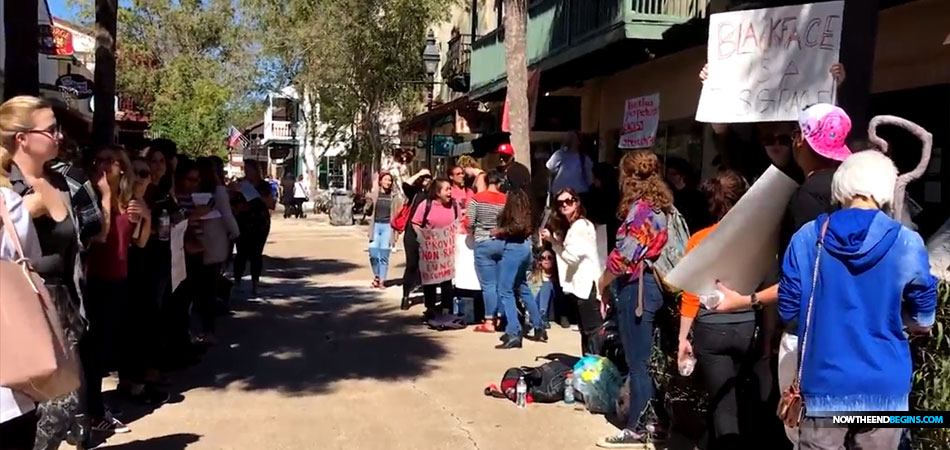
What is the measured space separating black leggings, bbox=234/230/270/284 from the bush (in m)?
9.17

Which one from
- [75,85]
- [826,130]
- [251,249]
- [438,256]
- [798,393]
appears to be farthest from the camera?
[75,85]

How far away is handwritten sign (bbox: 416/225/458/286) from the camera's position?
10453 mm

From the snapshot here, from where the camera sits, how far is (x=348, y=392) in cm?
737

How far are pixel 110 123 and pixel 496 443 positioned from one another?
6295mm

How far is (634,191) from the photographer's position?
5.90 metres

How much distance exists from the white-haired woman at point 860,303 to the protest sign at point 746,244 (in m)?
0.82

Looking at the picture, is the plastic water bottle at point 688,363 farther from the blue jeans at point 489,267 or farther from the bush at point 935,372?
the blue jeans at point 489,267

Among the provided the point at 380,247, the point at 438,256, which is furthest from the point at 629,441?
the point at 380,247

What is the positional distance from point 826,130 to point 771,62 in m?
1.42

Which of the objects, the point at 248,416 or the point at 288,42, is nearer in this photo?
the point at 248,416

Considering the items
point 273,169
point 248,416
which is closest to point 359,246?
point 248,416

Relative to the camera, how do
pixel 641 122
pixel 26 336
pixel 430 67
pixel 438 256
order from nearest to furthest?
pixel 26 336, pixel 438 256, pixel 641 122, pixel 430 67

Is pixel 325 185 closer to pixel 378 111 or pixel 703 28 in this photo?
pixel 378 111

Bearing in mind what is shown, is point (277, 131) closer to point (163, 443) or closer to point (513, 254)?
point (513, 254)
